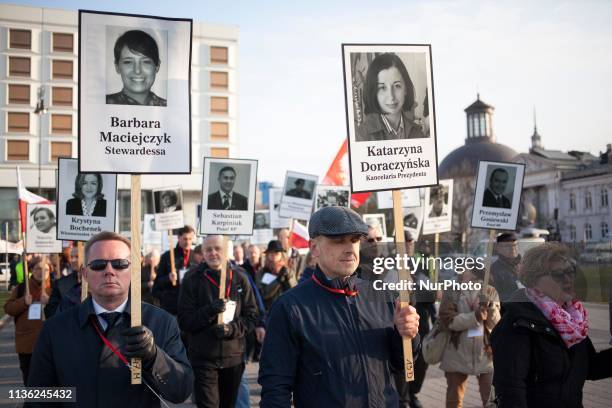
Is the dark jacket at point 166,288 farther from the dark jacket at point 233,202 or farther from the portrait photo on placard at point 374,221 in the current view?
the portrait photo on placard at point 374,221

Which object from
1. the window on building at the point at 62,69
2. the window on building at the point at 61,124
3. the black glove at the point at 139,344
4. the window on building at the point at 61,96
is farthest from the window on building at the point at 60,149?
the black glove at the point at 139,344

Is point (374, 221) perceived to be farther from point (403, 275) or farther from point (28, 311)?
point (403, 275)

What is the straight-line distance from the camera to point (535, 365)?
141 inches

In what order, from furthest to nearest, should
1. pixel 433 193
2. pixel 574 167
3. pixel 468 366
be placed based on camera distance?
pixel 574 167, pixel 433 193, pixel 468 366

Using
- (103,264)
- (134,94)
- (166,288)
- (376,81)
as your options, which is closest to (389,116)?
(376,81)

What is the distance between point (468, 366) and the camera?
6.13 meters

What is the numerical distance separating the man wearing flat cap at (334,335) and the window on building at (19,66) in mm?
52889

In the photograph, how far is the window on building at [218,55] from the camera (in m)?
54.0

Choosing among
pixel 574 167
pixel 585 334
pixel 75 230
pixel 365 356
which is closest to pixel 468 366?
pixel 585 334

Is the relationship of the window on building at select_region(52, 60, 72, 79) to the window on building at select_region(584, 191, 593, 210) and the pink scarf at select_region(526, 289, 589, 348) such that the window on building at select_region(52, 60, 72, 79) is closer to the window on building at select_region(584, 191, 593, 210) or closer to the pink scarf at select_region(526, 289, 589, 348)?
the pink scarf at select_region(526, 289, 589, 348)

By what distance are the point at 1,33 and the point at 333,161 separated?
42.6 m

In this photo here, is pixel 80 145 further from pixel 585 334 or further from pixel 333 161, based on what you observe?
pixel 333 161

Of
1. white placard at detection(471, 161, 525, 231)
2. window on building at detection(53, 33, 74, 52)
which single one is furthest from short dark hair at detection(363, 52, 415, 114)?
window on building at detection(53, 33, 74, 52)

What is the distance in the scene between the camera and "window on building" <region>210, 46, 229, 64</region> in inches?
2126
